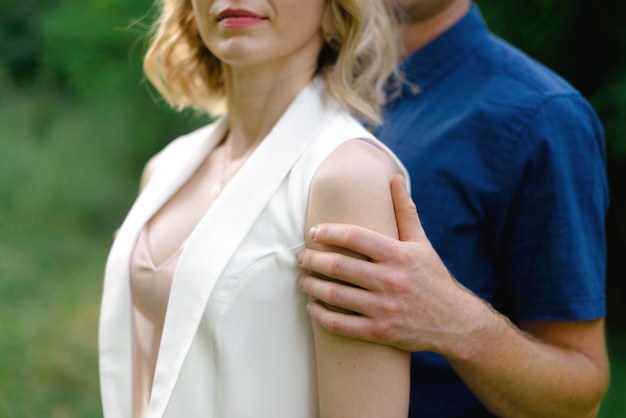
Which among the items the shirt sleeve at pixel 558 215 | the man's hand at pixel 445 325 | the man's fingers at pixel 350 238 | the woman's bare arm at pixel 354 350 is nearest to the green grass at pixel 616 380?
the man's hand at pixel 445 325

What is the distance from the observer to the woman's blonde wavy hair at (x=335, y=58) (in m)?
1.56

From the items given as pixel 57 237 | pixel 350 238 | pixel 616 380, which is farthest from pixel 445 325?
pixel 57 237

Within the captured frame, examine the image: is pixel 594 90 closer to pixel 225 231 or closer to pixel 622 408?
pixel 622 408

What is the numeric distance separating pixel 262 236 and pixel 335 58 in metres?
0.47

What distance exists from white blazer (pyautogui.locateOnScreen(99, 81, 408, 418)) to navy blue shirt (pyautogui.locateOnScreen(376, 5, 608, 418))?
0.33m

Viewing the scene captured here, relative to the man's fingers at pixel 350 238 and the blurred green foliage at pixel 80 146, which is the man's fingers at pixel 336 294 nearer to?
the man's fingers at pixel 350 238

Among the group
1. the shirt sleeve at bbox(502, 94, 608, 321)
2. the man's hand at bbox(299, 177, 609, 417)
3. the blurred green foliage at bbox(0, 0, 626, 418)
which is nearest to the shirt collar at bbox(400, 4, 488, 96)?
the shirt sleeve at bbox(502, 94, 608, 321)

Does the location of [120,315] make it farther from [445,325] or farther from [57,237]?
[57,237]

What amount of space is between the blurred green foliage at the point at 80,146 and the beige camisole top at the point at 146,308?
6.91 ft

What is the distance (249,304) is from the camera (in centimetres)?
132

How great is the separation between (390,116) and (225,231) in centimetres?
62

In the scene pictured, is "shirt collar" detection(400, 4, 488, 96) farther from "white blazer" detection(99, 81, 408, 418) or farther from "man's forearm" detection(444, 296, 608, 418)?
"man's forearm" detection(444, 296, 608, 418)

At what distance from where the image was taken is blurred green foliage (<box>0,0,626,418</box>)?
320 centimetres

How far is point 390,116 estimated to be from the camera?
1831 mm
